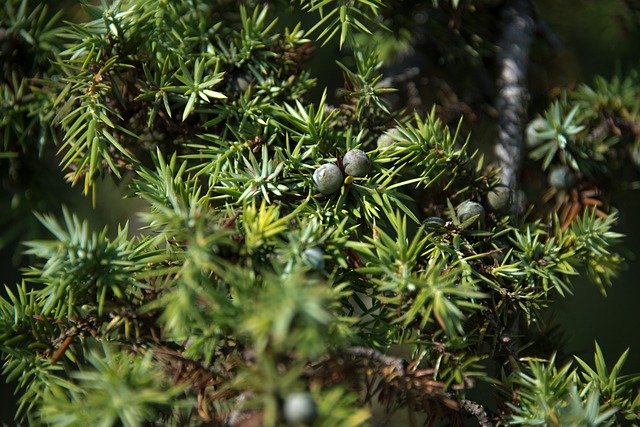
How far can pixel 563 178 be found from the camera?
646 millimetres

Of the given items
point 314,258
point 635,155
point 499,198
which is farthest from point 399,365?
point 635,155

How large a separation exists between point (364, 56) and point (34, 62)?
379 mm

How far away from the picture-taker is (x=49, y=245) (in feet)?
1.36

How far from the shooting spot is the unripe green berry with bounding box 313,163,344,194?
0.48 meters

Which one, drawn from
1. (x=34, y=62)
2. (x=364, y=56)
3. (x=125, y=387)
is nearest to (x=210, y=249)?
(x=125, y=387)

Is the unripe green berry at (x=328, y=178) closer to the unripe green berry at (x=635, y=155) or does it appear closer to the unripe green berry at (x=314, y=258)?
the unripe green berry at (x=314, y=258)

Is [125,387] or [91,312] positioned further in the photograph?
[91,312]

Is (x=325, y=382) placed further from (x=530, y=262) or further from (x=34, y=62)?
(x=34, y=62)

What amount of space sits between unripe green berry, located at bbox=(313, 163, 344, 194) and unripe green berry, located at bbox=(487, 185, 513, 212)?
0.17 m

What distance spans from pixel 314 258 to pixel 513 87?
16.9 inches

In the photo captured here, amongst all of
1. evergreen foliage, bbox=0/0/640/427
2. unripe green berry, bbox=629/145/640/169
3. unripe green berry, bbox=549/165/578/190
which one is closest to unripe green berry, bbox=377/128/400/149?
evergreen foliage, bbox=0/0/640/427

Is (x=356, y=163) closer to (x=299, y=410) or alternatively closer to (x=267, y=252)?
(x=267, y=252)

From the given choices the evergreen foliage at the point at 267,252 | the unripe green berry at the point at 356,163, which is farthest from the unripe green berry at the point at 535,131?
the unripe green berry at the point at 356,163

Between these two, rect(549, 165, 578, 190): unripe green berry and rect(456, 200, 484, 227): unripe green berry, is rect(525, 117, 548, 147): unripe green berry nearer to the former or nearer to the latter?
rect(549, 165, 578, 190): unripe green berry
